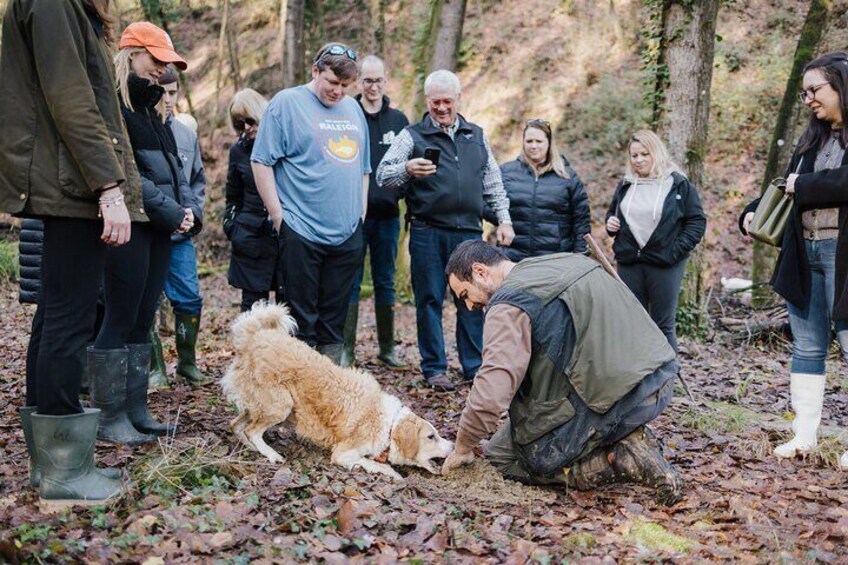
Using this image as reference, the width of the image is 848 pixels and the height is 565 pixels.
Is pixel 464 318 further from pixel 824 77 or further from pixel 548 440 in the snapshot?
pixel 824 77

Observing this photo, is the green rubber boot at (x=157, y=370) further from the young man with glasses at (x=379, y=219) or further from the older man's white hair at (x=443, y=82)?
the older man's white hair at (x=443, y=82)

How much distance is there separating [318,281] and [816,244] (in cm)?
341

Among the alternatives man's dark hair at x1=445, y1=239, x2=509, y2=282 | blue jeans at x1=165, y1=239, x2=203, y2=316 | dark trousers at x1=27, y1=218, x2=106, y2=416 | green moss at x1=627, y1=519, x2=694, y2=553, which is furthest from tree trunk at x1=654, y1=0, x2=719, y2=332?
dark trousers at x1=27, y1=218, x2=106, y2=416

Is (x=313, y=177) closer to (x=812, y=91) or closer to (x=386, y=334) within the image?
(x=386, y=334)

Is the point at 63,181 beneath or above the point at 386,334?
above

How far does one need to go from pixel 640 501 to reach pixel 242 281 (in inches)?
142

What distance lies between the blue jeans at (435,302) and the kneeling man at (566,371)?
1966mm

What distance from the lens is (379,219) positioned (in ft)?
22.7

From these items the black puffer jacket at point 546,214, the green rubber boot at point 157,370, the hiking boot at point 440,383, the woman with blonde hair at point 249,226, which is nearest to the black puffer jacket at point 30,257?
the green rubber boot at point 157,370

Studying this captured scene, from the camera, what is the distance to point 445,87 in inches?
241

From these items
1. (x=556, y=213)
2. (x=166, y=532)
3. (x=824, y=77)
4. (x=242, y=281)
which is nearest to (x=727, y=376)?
(x=556, y=213)

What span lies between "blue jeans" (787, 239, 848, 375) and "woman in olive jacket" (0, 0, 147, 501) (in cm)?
401

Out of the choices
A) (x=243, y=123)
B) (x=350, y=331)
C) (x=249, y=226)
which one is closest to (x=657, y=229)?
(x=350, y=331)

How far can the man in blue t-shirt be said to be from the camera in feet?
17.4
